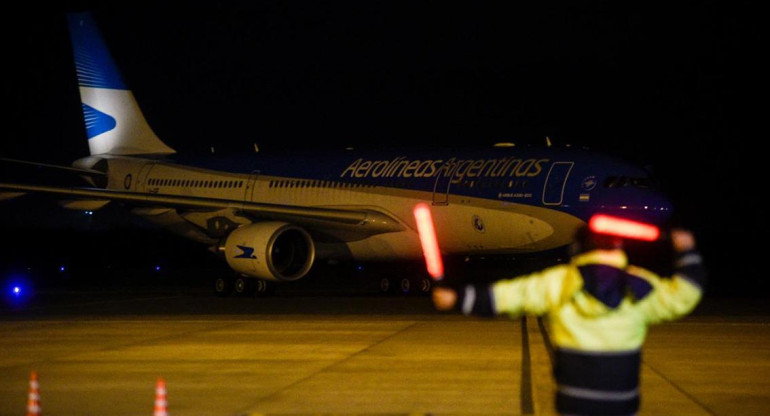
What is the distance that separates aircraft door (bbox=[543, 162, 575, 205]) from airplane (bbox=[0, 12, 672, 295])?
2cm

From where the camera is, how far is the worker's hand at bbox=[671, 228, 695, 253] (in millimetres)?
5781

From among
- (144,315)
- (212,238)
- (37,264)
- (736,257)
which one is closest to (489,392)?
(144,315)

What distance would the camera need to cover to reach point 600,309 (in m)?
5.88

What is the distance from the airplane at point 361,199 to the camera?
23312 mm

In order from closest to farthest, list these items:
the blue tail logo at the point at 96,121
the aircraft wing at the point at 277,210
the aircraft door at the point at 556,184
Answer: the aircraft door at the point at 556,184
the aircraft wing at the point at 277,210
the blue tail logo at the point at 96,121

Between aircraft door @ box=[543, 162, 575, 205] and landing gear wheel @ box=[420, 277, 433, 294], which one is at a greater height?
aircraft door @ box=[543, 162, 575, 205]

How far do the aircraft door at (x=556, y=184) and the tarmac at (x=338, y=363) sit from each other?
3.58m

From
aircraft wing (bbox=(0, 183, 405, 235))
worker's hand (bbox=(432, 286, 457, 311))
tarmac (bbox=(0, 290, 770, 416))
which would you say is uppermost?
aircraft wing (bbox=(0, 183, 405, 235))

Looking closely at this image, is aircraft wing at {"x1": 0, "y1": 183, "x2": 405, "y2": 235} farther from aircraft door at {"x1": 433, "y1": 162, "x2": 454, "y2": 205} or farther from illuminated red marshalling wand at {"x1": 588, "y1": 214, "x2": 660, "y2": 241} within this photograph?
illuminated red marshalling wand at {"x1": 588, "y1": 214, "x2": 660, "y2": 241}

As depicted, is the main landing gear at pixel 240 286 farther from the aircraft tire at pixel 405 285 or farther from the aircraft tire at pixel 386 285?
the aircraft tire at pixel 405 285

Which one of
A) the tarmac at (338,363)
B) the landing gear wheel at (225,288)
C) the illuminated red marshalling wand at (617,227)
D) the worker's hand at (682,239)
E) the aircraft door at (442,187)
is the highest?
the aircraft door at (442,187)

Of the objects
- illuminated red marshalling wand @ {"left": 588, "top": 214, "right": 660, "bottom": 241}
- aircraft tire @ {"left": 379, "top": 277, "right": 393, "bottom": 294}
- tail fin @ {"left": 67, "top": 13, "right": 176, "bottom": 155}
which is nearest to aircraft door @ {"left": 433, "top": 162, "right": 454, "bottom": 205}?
aircraft tire @ {"left": 379, "top": 277, "right": 393, "bottom": 294}

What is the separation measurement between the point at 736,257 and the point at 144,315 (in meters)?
36.6

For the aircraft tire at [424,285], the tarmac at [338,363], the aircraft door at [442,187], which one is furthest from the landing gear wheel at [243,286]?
the tarmac at [338,363]
